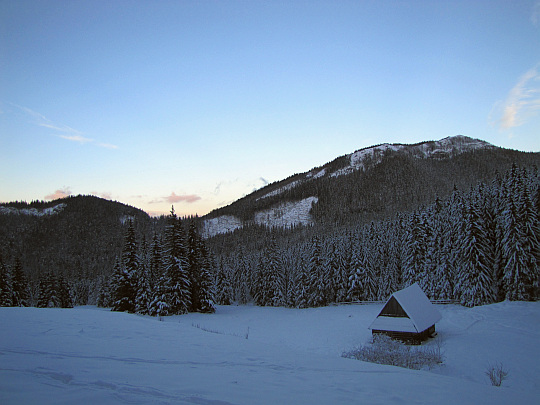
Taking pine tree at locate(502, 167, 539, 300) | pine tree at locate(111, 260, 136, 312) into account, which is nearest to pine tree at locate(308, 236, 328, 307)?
pine tree at locate(502, 167, 539, 300)

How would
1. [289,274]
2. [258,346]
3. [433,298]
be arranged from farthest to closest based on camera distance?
[289,274] → [433,298] → [258,346]

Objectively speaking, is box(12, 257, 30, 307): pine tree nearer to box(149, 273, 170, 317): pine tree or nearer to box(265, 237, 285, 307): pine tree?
box(149, 273, 170, 317): pine tree

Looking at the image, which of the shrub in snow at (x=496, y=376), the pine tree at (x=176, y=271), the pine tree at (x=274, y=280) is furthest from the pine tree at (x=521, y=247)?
the pine tree at (x=176, y=271)

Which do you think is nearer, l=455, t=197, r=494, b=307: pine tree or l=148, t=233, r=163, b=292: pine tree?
l=455, t=197, r=494, b=307: pine tree

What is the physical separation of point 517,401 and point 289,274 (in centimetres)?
6569

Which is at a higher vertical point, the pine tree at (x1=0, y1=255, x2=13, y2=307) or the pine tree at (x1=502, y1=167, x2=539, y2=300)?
the pine tree at (x1=502, y1=167, x2=539, y2=300)

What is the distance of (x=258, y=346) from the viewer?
1189 cm

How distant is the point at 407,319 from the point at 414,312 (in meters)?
0.96

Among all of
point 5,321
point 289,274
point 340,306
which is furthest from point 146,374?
point 289,274

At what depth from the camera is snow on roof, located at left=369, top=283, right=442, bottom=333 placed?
92.0ft

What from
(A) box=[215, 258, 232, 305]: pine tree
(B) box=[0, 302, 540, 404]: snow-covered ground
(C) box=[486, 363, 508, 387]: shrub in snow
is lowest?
(A) box=[215, 258, 232, 305]: pine tree

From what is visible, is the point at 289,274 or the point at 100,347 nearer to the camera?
the point at 100,347

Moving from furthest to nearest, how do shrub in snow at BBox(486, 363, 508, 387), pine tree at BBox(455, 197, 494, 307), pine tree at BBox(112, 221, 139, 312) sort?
1. pine tree at BBox(112, 221, 139, 312)
2. pine tree at BBox(455, 197, 494, 307)
3. shrub in snow at BBox(486, 363, 508, 387)

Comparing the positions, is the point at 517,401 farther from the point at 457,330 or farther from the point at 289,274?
the point at 289,274
